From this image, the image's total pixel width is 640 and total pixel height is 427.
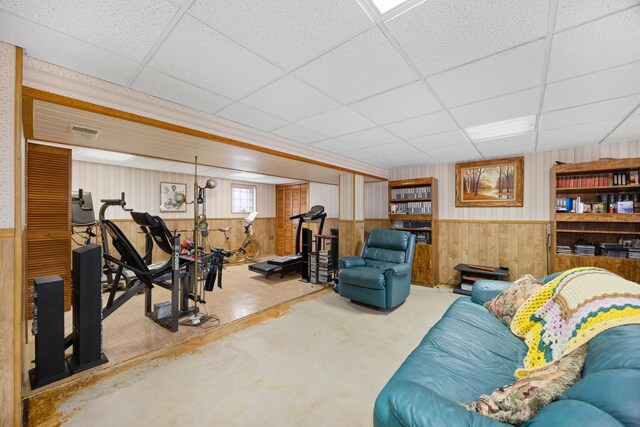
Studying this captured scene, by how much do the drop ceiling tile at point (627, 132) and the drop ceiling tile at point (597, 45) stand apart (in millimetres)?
1688

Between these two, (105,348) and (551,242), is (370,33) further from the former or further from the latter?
(551,242)

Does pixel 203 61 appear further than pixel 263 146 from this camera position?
No

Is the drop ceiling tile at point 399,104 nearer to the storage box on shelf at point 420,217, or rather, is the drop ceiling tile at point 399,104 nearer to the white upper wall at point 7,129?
the white upper wall at point 7,129

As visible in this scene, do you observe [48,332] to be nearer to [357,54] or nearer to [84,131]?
[84,131]

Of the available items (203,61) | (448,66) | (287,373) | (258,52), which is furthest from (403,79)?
(287,373)

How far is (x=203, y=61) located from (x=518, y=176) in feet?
16.3

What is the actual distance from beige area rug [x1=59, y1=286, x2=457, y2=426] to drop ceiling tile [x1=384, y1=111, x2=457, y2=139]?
2.39 m

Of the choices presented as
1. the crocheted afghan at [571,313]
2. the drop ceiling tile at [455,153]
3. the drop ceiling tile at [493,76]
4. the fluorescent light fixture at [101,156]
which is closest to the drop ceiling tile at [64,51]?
the drop ceiling tile at [493,76]

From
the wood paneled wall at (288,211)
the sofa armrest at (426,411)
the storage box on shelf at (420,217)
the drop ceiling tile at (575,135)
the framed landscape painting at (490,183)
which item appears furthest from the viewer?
the wood paneled wall at (288,211)

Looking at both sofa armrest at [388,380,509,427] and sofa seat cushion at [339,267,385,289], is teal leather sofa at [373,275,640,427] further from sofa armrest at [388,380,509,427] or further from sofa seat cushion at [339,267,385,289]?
sofa seat cushion at [339,267,385,289]

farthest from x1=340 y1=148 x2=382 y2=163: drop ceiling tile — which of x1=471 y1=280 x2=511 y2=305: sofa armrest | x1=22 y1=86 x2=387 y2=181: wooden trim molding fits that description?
x1=471 y1=280 x2=511 y2=305: sofa armrest

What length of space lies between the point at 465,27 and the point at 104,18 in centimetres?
196

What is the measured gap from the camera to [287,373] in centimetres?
227

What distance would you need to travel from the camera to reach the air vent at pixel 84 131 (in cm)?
256
